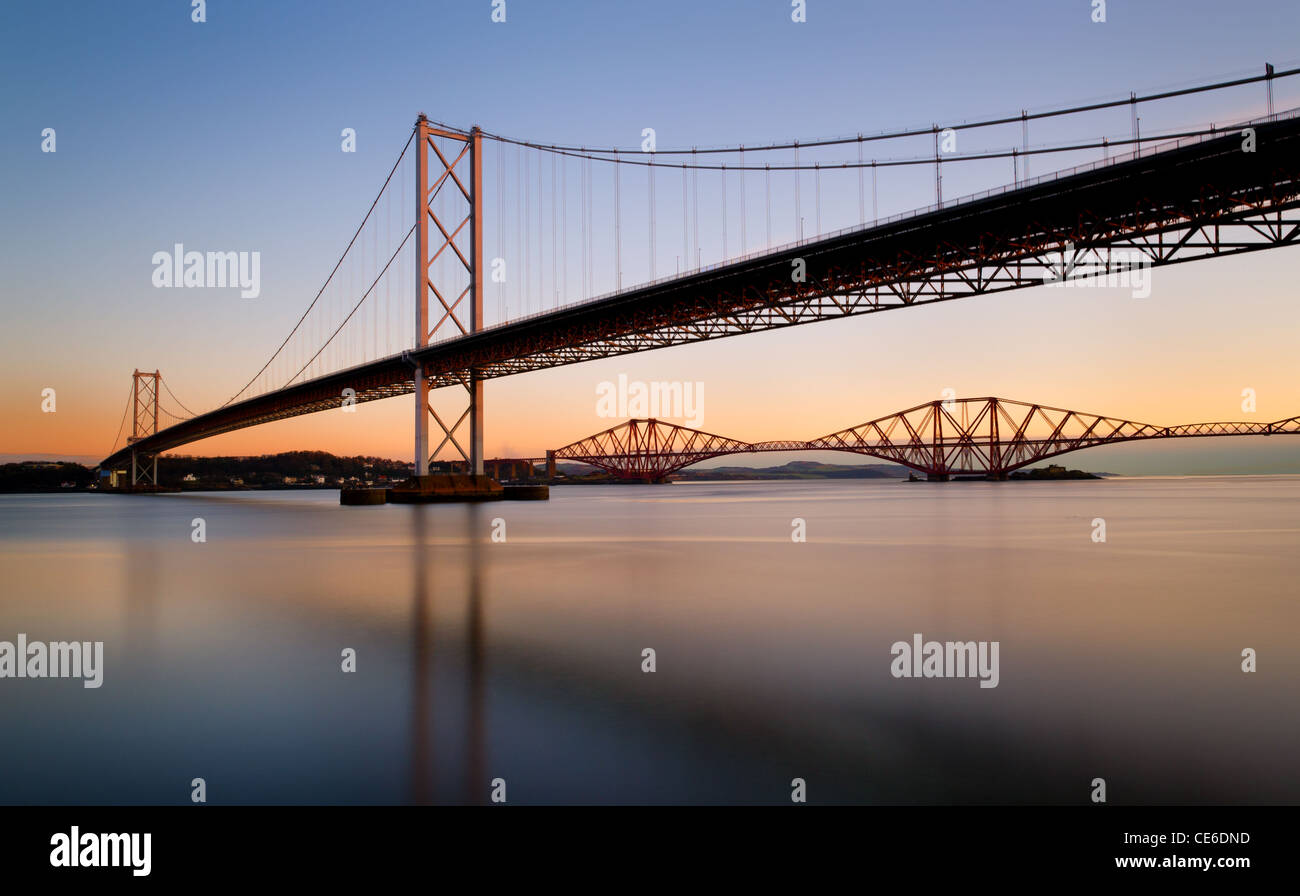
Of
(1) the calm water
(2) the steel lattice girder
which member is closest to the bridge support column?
(2) the steel lattice girder

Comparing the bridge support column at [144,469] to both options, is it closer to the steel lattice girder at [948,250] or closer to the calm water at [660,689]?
the steel lattice girder at [948,250]

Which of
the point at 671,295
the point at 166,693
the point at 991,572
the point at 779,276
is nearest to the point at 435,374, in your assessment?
the point at 671,295

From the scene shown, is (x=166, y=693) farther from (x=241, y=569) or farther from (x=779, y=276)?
(x=779, y=276)

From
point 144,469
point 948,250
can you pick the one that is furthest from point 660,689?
point 144,469

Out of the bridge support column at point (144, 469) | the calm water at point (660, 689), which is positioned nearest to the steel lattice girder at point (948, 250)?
the calm water at point (660, 689)

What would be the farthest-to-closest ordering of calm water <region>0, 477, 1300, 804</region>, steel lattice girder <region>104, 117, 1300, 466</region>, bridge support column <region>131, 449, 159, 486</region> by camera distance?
bridge support column <region>131, 449, 159, 486</region>
steel lattice girder <region>104, 117, 1300, 466</region>
calm water <region>0, 477, 1300, 804</region>

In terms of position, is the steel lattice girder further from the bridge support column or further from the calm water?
the bridge support column
